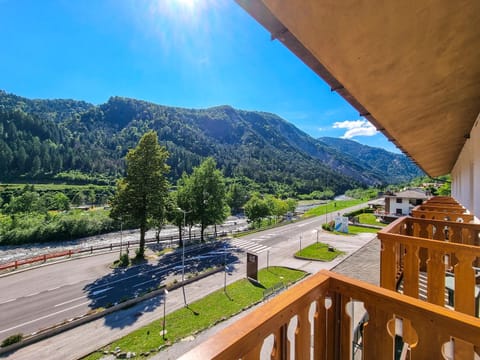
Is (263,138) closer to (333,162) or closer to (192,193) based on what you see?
(333,162)

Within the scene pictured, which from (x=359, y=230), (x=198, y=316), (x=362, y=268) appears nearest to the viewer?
(x=362, y=268)

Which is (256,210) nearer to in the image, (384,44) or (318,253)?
(318,253)

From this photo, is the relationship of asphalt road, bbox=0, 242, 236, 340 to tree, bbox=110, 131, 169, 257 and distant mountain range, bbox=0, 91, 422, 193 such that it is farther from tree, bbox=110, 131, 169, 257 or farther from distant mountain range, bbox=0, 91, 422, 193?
distant mountain range, bbox=0, 91, 422, 193

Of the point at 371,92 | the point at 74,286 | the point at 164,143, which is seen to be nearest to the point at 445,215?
the point at 371,92

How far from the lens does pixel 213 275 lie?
1316 cm

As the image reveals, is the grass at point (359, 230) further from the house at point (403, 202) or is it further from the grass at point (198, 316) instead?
the grass at point (198, 316)

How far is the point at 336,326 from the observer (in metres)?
1.41

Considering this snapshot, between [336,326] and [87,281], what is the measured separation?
1469cm

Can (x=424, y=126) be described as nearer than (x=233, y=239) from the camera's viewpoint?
Yes

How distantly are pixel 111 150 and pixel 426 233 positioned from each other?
110 metres

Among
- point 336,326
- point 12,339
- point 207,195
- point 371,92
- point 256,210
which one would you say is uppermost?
point 371,92

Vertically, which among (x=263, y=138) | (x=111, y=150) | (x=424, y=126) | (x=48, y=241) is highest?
(x=263, y=138)

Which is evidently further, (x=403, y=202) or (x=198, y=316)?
(x=403, y=202)

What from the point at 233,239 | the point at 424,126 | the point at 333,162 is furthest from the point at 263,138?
the point at 424,126
